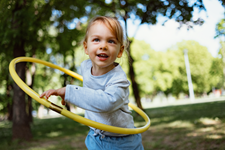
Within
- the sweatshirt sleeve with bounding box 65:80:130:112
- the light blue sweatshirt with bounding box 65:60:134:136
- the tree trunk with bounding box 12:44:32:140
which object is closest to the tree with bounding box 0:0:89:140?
the tree trunk with bounding box 12:44:32:140

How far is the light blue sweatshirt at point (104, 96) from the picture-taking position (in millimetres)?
1985

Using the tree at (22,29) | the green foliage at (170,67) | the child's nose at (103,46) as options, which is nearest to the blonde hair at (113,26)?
the child's nose at (103,46)

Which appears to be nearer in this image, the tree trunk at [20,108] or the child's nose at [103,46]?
the child's nose at [103,46]

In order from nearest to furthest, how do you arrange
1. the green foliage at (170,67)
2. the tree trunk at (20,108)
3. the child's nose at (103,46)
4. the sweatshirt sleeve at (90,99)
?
1. the sweatshirt sleeve at (90,99)
2. the child's nose at (103,46)
3. the tree trunk at (20,108)
4. the green foliage at (170,67)

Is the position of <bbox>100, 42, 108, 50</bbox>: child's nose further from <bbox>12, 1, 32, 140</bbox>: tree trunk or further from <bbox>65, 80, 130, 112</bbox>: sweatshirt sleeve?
<bbox>12, 1, 32, 140</bbox>: tree trunk

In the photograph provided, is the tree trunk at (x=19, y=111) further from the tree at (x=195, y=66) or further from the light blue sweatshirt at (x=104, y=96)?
the tree at (x=195, y=66)

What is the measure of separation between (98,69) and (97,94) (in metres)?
0.63

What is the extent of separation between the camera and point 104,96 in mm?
1990

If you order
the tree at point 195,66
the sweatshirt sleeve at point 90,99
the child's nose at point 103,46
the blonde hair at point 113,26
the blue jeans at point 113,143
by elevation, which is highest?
the blonde hair at point 113,26

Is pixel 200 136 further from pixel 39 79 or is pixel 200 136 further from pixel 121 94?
pixel 39 79

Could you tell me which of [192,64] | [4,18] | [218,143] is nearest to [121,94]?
[218,143]

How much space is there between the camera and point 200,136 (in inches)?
265

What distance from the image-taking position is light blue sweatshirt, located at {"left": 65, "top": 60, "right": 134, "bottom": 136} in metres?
1.99

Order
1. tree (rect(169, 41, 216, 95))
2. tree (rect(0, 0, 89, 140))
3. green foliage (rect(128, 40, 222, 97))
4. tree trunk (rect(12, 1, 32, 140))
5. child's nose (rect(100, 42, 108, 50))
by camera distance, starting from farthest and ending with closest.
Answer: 1. tree (rect(169, 41, 216, 95))
2. green foliage (rect(128, 40, 222, 97))
3. tree trunk (rect(12, 1, 32, 140))
4. tree (rect(0, 0, 89, 140))
5. child's nose (rect(100, 42, 108, 50))
